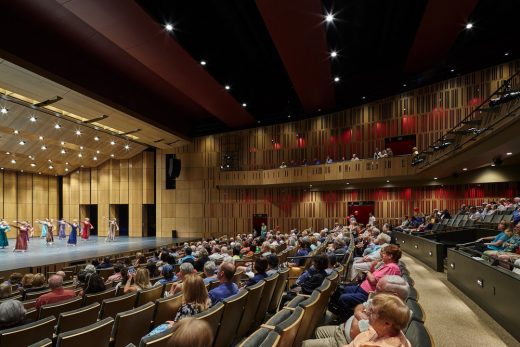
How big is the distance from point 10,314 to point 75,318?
19.0 inches

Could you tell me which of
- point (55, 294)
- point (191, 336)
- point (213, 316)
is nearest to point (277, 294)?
point (213, 316)

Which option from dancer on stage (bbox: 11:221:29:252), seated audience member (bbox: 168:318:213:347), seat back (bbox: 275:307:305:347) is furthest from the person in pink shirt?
dancer on stage (bbox: 11:221:29:252)

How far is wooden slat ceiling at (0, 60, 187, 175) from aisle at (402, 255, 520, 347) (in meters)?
10.2

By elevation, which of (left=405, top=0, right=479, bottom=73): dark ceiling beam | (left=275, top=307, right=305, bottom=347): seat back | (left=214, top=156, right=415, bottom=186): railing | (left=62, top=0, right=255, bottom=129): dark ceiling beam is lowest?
(left=275, top=307, right=305, bottom=347): seat back

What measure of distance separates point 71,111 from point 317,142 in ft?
35.0

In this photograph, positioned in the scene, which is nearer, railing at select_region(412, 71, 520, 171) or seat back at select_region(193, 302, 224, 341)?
seat back at select_region(193, 302, 224, 341)

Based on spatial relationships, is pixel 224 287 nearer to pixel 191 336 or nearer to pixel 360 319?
pixel 360 319

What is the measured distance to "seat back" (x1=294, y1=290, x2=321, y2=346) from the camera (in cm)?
245

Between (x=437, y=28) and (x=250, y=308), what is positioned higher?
(x=437, y=28)

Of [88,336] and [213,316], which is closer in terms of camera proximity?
[88,336]

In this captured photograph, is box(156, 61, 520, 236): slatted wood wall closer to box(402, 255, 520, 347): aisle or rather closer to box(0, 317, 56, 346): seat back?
box(402, 255, 520, 347): aisle

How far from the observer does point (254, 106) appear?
57.7 ft

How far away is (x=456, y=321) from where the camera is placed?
12.8 ft

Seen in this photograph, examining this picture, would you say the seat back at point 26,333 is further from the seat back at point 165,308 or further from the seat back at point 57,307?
the seat back at point 165,308
